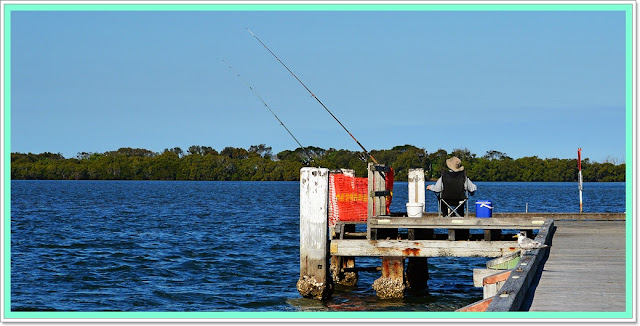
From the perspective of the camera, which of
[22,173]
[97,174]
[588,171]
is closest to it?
[588,171]

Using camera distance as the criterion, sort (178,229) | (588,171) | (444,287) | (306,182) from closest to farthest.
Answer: (306,182)
(444,287)
(178,229)
(588,171)

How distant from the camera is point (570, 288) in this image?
382 inches

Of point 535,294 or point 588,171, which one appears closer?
point 535,294

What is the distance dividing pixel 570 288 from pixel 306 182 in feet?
17.9

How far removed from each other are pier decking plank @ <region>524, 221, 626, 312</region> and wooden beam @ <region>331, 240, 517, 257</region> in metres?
1.00

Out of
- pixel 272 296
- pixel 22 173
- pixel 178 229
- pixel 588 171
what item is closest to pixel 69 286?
pixel 272 296

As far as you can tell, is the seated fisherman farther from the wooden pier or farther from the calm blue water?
the calm blue water

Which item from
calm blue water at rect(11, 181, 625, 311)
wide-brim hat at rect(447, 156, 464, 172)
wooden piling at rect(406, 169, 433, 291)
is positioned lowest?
calm blue water at rect(11, 181, 625, 311)

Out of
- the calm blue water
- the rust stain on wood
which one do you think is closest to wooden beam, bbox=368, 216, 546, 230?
the rust stain on wood

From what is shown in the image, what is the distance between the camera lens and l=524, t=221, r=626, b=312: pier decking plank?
29.3 feet

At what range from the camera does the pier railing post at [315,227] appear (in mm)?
13992

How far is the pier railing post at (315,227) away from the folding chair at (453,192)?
249 centimetres

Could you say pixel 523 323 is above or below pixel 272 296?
above

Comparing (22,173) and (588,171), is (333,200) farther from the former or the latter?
(22,173)
